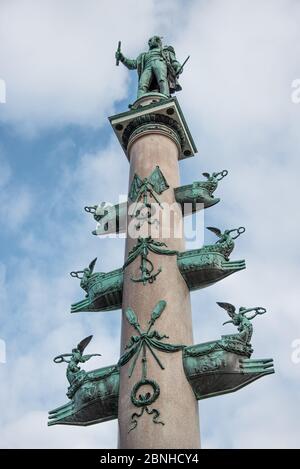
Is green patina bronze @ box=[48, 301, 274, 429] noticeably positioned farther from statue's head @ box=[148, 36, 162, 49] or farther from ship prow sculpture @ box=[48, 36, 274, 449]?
statue's head @ box=[148, 36, 162, 49]

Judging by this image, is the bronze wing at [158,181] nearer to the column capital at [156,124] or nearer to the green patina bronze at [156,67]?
the column capital at [156,124]

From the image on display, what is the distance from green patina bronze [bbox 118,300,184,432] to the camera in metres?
13.8

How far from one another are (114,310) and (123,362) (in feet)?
9.55

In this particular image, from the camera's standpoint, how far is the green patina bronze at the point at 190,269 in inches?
654

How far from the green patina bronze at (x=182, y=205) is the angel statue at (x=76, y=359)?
383 centimetres

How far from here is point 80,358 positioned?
53.3 ft

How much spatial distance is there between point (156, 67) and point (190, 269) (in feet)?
31.0

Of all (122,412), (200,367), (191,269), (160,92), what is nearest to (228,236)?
(191,269)

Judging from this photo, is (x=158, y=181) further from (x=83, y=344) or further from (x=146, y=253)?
(x=83, y=344)

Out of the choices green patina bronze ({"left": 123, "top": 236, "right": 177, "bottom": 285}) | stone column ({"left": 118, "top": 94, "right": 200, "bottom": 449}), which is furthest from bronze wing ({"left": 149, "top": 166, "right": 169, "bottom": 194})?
green patina bronze ({"left": 123, "top": 236, "right": 177, "bottom": 285})

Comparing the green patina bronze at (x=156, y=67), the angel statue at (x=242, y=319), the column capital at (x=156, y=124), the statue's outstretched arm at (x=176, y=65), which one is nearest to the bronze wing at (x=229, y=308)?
the angel statue at (x=242, y=319)

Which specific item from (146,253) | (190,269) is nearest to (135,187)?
(146,253)
